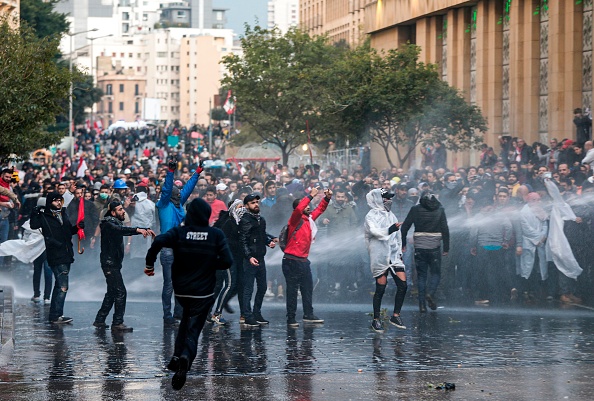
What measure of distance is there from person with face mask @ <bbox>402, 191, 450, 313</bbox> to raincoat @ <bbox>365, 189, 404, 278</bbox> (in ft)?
4.12

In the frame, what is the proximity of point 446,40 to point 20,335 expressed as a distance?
39.1 m

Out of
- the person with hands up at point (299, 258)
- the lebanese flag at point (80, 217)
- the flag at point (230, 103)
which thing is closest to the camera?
the person with hands up at point (299, 258)

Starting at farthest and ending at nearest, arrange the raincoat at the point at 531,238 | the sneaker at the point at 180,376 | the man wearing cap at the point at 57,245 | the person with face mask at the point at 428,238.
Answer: the raincoat at the point at 531,238
the person with face mask at the point at 428,238
the man wearing cap at the point at 57,245
the sneaker at the point at 180,376

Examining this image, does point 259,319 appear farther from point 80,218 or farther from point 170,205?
point 80,218

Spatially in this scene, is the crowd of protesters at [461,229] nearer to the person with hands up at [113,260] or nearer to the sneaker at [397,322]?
the person with hands up at [113,260]

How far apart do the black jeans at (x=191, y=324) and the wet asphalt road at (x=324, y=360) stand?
0.37 m

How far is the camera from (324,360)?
40.4ft

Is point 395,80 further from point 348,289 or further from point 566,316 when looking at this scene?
point 566,316

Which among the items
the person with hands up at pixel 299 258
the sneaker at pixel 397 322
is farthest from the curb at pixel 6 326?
the sneaker at pixel 397 322

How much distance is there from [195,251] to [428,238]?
676 centimetres

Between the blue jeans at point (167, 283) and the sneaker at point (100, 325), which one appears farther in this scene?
the blue jeans at point (167, 283)

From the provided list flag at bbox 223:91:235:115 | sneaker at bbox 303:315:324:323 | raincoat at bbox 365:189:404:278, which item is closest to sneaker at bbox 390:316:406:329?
raincoat at bbox 365:189:404:278

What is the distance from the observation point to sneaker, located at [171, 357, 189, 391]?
9945 millimetres

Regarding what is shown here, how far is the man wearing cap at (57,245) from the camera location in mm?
15634
